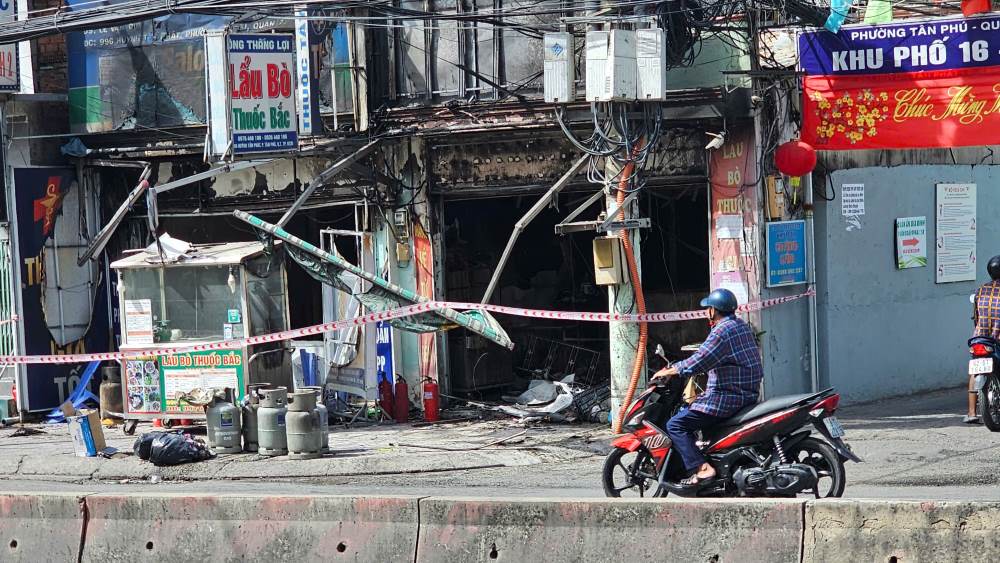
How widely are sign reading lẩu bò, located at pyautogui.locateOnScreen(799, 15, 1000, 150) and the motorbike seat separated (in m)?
5.50

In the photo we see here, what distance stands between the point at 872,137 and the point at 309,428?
21.5 feet

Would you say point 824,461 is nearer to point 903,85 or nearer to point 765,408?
point 765,408

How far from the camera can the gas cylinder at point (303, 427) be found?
12.9 m

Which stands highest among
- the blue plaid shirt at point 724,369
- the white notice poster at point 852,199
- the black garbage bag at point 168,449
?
the white notice poster at point 852,199

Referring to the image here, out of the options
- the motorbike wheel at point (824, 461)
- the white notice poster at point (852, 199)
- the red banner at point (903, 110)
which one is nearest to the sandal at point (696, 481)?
the motorbike wheel at point (824, 461)

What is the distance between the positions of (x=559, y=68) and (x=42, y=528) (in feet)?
23.2

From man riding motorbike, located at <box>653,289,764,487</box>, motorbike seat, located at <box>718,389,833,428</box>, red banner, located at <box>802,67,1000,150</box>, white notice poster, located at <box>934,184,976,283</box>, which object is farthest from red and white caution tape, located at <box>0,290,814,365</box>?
motorbike seat, located at <box>718,389,833,428</box>

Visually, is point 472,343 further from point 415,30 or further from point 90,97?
point 90,97

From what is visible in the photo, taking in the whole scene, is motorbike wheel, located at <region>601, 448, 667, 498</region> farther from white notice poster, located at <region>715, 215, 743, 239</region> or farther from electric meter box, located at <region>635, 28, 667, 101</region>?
white notice poster, located at <region>715, 215, 743, 239</region>

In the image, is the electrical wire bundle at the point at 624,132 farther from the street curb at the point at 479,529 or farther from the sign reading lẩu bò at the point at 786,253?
the street curb at the point at 479,529

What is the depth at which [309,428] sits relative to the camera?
13.0 meters

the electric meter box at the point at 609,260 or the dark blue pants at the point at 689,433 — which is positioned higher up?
the electric meter box at the point at 609,260

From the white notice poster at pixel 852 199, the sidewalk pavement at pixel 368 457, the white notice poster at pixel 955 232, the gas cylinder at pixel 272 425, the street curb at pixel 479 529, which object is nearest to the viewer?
the street curb at pixel 479 529

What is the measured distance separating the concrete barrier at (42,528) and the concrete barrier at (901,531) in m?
4.72
